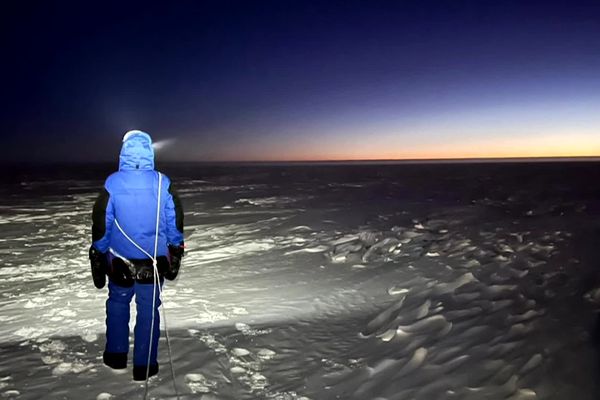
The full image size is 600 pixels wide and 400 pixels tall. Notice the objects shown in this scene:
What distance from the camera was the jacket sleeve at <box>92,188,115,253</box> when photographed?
321 cm

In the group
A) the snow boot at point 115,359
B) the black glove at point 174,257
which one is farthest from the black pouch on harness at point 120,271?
the snow boot at point 115,359

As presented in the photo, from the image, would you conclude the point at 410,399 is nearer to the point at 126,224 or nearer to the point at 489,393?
the point at 489,393

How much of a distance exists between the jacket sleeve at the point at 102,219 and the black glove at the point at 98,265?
70 millimetres

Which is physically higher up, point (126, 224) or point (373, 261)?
point (126, 224)

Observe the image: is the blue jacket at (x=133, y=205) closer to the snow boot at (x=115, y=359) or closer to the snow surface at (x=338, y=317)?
the snow boot at (x=115, y=359)

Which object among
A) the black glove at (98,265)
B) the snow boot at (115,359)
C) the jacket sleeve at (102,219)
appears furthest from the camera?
the snow boot at (115,359)

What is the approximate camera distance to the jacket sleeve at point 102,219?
10.5 feet

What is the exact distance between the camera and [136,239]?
334 centimetres

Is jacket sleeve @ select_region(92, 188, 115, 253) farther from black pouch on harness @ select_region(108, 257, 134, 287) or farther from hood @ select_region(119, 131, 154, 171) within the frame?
hood @ select_region(119, 131, 154, 171)

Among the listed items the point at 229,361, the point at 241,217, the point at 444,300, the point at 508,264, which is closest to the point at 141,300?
the point at 229,361

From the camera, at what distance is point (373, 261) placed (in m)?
7.29

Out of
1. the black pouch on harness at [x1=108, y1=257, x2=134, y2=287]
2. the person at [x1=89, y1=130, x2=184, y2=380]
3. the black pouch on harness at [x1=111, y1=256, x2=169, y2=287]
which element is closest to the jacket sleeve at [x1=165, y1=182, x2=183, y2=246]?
the person at [x1=89, y1=130, x2=184, y2=380]

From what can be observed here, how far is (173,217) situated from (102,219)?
507 mm

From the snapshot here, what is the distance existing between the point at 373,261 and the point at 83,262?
493 cm
